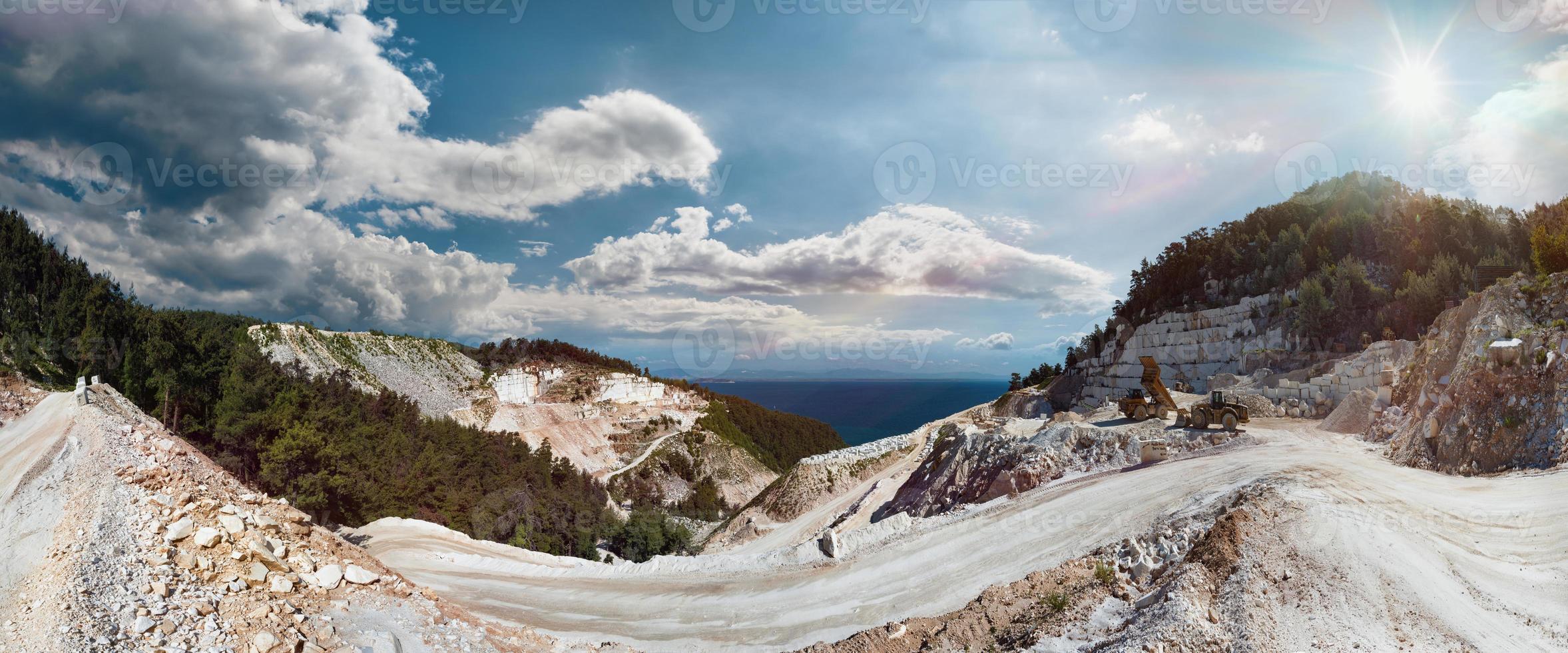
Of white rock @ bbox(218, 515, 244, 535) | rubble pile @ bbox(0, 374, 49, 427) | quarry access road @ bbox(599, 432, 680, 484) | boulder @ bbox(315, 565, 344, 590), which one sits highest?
rubble pile @ bbox(0, 374, 49, 427)

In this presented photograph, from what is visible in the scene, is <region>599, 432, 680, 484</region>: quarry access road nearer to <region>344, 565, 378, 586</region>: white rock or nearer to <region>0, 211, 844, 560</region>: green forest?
<region>0, 211, 844, 560</region>: green forest

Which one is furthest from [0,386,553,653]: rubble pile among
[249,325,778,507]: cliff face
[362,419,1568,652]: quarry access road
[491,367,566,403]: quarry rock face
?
[491,367,566,403]: quarry rock face

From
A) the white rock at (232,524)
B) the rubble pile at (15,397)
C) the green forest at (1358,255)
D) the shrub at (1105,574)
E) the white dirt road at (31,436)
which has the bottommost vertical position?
the shrub at (1105,574)

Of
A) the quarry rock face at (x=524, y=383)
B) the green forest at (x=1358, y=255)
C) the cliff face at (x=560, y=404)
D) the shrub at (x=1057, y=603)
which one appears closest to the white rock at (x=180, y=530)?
the shrub at (x=1057, y=603)

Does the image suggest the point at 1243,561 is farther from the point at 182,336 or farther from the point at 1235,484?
the point at 182,336

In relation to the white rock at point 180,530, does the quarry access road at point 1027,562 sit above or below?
below

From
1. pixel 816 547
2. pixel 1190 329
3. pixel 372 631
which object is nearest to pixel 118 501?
pixel 372 631

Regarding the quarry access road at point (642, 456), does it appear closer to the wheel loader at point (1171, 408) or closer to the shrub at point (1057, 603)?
the wheel loader at point (1171, 408)

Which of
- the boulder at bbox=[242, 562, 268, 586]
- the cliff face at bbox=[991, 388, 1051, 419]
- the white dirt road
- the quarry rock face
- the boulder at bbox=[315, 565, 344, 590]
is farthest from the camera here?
the quarry rock face
